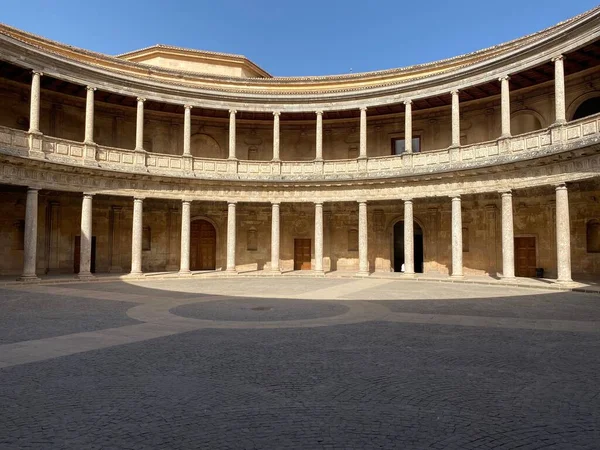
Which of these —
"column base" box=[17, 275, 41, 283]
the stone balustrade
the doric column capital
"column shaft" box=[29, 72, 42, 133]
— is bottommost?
"column base" box=[17, 275, 41, 283]

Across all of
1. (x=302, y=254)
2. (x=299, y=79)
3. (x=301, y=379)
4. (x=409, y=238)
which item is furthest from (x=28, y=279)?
(x=299, y=79)

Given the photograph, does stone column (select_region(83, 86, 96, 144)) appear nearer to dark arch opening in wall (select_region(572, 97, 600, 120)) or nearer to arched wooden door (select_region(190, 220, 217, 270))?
arched wooden door (select_region(190, 220, 217, 270))

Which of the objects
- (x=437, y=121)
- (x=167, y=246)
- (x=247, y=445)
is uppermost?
(x=437, y=121)

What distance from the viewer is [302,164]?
1075 inches

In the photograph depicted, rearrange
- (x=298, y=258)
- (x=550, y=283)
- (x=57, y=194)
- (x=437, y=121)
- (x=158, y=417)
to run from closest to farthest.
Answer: (x=158, y=417) < (x=550, y=283) < (x=57, y=194) < (x=437, y=121) < (x=298, y=258)

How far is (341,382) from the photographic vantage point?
6.22m

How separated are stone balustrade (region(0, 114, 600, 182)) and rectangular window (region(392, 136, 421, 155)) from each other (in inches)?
137

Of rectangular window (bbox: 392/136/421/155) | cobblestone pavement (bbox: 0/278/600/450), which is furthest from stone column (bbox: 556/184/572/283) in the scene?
rectangular window (bbox: 392/136/421/155)

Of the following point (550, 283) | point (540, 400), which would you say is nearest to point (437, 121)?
point (550, 283)

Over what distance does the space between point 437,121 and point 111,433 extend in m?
27.1

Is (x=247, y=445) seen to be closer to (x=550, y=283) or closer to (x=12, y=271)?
(x=550, y=283)

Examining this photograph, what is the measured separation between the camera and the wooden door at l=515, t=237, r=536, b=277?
24.5 m

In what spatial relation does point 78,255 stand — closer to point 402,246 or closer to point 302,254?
point 302,254

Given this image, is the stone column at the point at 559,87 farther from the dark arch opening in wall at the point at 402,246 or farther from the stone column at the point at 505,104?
the dark arch opening in wall at the point at 402,246
